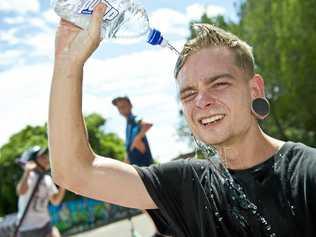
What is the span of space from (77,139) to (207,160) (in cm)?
54

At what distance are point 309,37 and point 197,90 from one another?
28.1m

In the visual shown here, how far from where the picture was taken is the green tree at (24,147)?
155 feet

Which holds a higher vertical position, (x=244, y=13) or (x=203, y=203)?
(x=244, y=13)

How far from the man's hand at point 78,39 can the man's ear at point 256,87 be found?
641 mm

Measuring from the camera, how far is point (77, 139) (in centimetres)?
216

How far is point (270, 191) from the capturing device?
202 centimetres

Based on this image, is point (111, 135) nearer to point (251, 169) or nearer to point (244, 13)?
point (244, 13)

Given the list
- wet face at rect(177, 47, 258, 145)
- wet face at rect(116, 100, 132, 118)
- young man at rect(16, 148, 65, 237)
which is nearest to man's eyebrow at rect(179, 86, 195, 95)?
wet face at rect(177, 47, 258, 145)

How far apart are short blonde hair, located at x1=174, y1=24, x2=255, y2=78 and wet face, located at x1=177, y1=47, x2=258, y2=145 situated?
21 mm

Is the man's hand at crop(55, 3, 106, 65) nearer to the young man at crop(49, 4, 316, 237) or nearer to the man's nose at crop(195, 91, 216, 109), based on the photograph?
the young man at crop(49, 4, 316, 237)

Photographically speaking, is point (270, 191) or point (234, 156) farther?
point (234, 156)

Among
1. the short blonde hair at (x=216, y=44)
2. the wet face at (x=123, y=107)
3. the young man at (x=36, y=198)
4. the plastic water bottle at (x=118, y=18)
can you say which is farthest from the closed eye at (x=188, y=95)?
the young man at (x=36, y=198)

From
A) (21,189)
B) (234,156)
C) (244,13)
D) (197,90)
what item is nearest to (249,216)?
(234,156)

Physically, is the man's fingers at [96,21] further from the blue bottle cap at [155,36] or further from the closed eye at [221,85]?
the closed eye at [221,85]
